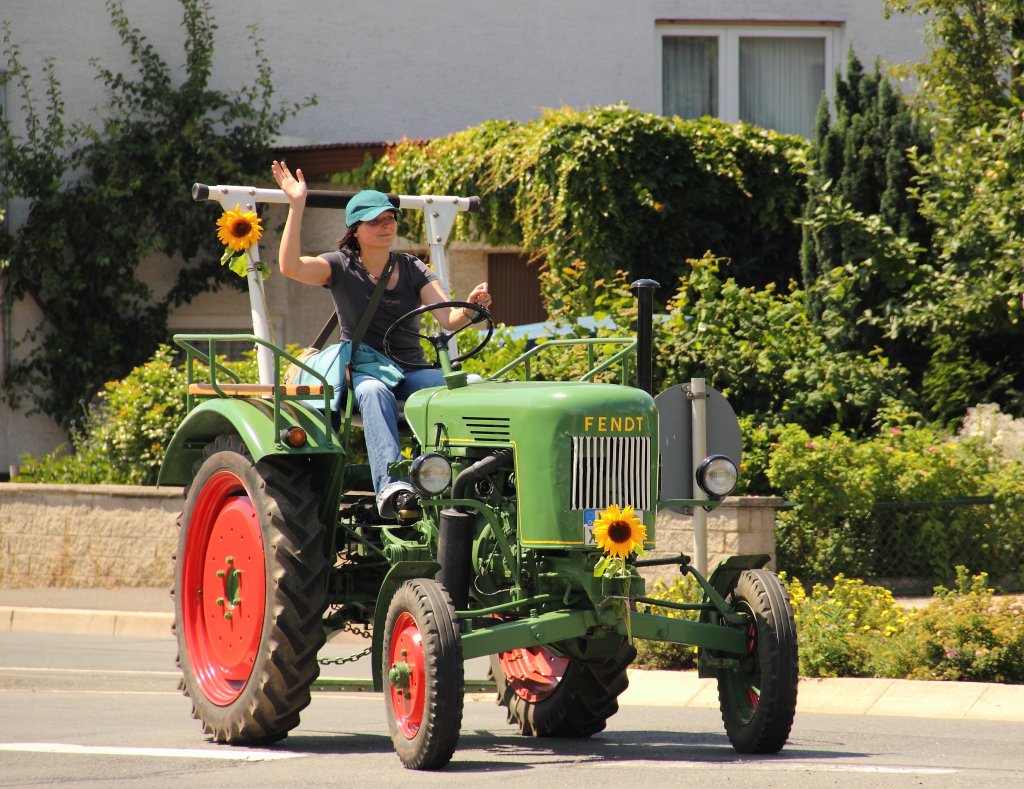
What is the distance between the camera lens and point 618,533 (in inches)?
259

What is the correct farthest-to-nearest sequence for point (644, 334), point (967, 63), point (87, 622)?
point (967, 63), point (87, 622), point (644, 334)

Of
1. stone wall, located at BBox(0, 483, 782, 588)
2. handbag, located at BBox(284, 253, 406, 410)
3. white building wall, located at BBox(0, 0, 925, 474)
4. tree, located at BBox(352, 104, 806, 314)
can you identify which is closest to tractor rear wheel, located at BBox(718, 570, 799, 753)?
handbag, located at BBox(284, 253, 406, 410)

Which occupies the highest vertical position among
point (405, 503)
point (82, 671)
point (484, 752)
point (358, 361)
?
point (358, 361)

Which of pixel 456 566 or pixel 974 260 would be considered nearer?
pixel 456 566

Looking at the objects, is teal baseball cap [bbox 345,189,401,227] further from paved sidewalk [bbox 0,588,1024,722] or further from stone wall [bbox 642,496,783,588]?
stone wall [bbox 642,496,783,588]

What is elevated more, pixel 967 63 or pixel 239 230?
pixel 967 63

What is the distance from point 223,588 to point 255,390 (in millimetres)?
977

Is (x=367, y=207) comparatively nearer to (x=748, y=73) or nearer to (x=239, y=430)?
(x=239, y=430)

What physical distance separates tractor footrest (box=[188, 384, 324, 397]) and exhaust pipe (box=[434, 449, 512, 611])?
1107 millimetres

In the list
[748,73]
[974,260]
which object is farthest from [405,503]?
[748,73]

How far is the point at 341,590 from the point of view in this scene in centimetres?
791

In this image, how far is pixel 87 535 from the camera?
1588 cm

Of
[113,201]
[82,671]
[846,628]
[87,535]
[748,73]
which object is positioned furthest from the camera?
[748,73]

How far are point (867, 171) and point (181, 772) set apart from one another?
11.8 metres
